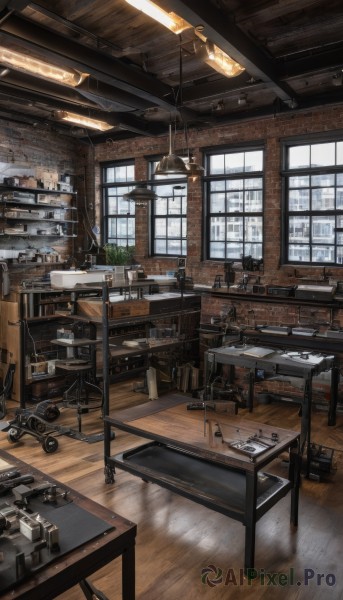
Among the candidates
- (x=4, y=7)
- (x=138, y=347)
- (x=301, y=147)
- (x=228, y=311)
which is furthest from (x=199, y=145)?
(x=4, y=7)

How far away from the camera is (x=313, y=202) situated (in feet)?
21.2

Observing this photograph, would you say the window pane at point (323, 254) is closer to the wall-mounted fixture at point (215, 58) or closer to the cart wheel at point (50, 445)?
the wall-mounted fixture at point (215, 58)

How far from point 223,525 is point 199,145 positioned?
5.63 metres

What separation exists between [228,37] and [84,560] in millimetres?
3947

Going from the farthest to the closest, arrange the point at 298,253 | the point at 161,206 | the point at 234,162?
the point at 161,206 → the point at 234,162 → the point at 298,253

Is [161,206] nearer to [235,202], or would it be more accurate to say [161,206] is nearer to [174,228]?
[174,228]

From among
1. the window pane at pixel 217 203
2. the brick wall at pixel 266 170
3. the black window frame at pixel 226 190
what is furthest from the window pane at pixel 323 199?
the window pane at pixel 217 203

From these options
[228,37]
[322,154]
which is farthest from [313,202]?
[228,37]

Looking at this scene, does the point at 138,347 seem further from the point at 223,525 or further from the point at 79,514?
the point at 79,514

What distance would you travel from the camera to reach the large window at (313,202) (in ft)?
20.6

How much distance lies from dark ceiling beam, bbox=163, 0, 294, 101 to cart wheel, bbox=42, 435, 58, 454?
3.74 meters

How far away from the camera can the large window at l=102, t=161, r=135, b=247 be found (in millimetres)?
8680

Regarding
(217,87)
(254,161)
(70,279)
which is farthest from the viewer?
(254,161)

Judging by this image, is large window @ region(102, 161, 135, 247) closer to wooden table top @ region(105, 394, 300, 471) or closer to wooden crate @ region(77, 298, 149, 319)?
wooden crate @ region(77, 298, 149, 319)
